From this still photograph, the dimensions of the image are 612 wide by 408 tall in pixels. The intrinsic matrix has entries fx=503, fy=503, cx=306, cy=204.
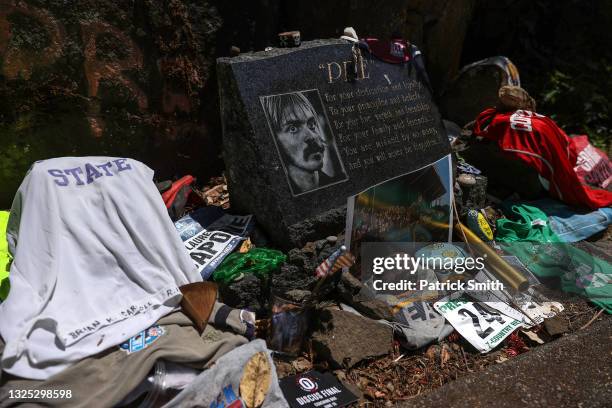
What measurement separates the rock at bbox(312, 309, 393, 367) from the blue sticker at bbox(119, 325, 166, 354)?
3.08 feet

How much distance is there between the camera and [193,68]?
4359 millimetres

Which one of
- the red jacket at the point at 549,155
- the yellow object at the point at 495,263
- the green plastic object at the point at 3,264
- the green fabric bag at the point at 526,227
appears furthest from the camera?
the red jacket at the point at 549,155

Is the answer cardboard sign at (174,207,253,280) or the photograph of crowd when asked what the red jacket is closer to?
the photograph of crowd

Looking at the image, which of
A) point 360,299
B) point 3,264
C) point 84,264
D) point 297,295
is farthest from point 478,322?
point 3,264

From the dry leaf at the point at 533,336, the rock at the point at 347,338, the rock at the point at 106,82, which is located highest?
the rock at the point at 106,82

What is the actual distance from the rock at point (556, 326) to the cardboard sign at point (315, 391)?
1509 millimetres

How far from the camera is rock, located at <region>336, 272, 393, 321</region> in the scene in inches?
131

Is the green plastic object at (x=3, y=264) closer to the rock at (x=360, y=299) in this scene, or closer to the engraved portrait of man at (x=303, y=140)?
the engraved portrait of man at (x=303, y=140)

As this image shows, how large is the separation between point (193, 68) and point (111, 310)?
240 centimetres

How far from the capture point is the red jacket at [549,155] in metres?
4.71

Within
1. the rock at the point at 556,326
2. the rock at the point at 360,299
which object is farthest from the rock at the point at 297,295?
the rock at the point at 556,326

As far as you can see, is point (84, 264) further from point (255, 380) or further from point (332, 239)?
point (332, 239)

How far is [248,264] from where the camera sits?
3371 millimetres

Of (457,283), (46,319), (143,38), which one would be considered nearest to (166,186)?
(143,38)
